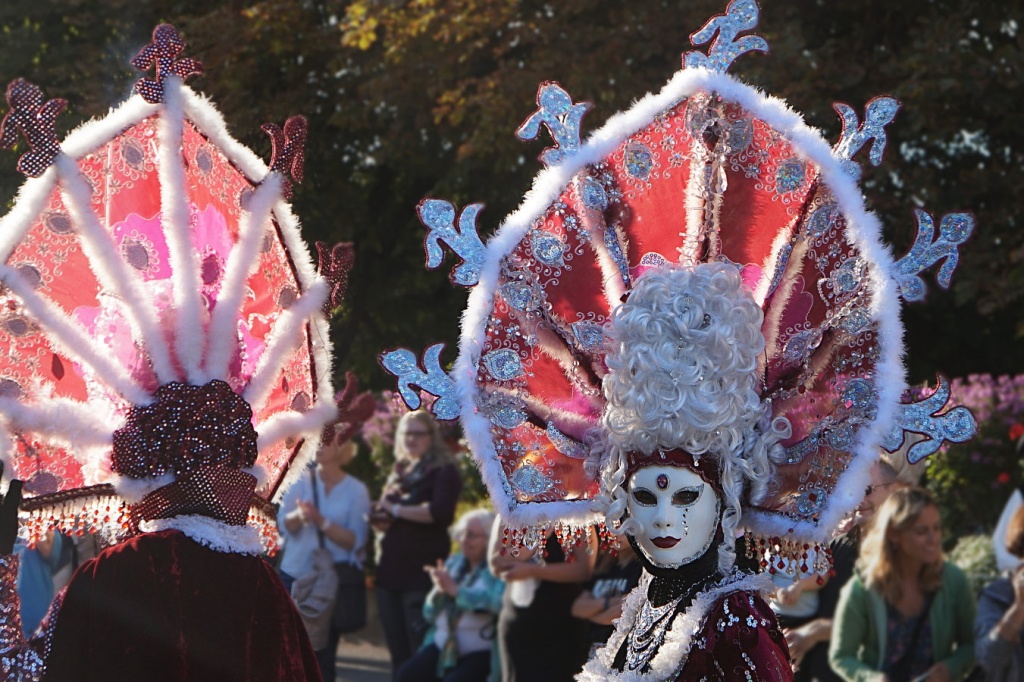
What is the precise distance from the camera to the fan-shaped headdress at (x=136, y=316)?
3.70m

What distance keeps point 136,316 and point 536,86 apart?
19.6ft

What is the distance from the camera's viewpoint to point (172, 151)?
3.86 m

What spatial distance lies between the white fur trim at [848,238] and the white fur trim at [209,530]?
67 centimetres

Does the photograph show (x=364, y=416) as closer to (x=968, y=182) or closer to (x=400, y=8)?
(x=400, y=8)

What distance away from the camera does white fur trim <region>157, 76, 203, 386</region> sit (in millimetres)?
3795

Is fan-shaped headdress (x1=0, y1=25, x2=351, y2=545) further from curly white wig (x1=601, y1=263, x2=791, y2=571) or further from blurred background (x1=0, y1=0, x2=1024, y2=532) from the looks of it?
blurred background (x1=0, y1=0, x2=1024, y2=532)

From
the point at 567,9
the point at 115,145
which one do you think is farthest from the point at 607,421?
the point at 567,9

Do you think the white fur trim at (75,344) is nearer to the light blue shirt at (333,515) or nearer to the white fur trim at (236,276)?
the white fur trim at (236,276)

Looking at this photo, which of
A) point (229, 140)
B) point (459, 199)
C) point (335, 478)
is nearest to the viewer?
point (229, 140)

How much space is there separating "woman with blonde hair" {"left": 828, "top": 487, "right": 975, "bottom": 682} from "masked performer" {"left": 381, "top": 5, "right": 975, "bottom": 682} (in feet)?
5.84

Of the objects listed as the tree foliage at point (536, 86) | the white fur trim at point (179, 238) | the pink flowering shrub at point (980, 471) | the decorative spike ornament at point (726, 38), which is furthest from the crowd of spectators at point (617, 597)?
the pink flowering shrub at point (980, 471)

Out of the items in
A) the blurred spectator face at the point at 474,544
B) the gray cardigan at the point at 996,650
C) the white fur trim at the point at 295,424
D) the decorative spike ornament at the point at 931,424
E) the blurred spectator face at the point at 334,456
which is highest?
the blurred spectator face at the point at 334,456

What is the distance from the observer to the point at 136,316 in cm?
376

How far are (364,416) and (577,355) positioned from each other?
42.2 inches
